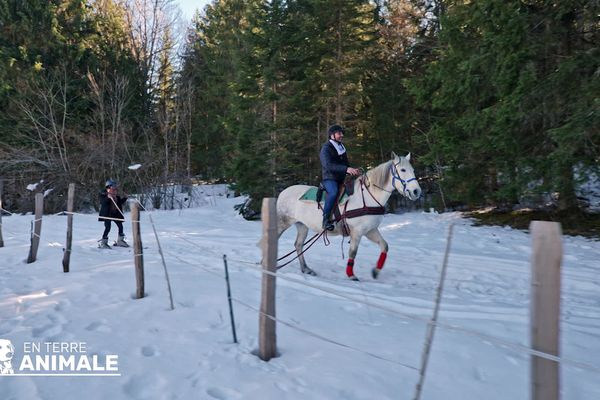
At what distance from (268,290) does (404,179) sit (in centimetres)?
360

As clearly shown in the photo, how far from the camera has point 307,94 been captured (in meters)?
17.0

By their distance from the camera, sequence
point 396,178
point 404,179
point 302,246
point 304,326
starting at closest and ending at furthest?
point 304,326 → point 404,179 → point 396,178 → point 302,246

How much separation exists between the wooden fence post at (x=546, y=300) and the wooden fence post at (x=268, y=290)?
7.48ft

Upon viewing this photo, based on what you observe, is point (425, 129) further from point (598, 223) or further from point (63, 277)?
point (63, 277)

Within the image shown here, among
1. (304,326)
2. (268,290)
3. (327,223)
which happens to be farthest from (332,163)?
(268,290)

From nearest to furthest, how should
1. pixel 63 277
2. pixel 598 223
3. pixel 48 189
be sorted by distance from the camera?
pixel 63 277 < pixel 598 223 < pixel 48 189

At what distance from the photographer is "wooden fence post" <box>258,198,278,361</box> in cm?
369

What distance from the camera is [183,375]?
10.9 ft

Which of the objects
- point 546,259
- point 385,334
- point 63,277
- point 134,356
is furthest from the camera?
point 63,277

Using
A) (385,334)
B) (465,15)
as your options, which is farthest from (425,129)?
(385,334)

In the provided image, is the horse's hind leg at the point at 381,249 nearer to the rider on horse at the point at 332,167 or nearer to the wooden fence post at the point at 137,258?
the rider on horse at the point at 332,167

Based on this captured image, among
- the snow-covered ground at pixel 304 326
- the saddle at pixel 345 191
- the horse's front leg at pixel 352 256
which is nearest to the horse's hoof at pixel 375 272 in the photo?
the snow-covered ground at pixel 304 326

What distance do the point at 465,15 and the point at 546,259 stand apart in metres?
11.5

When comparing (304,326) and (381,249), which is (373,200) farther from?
(304,326)
